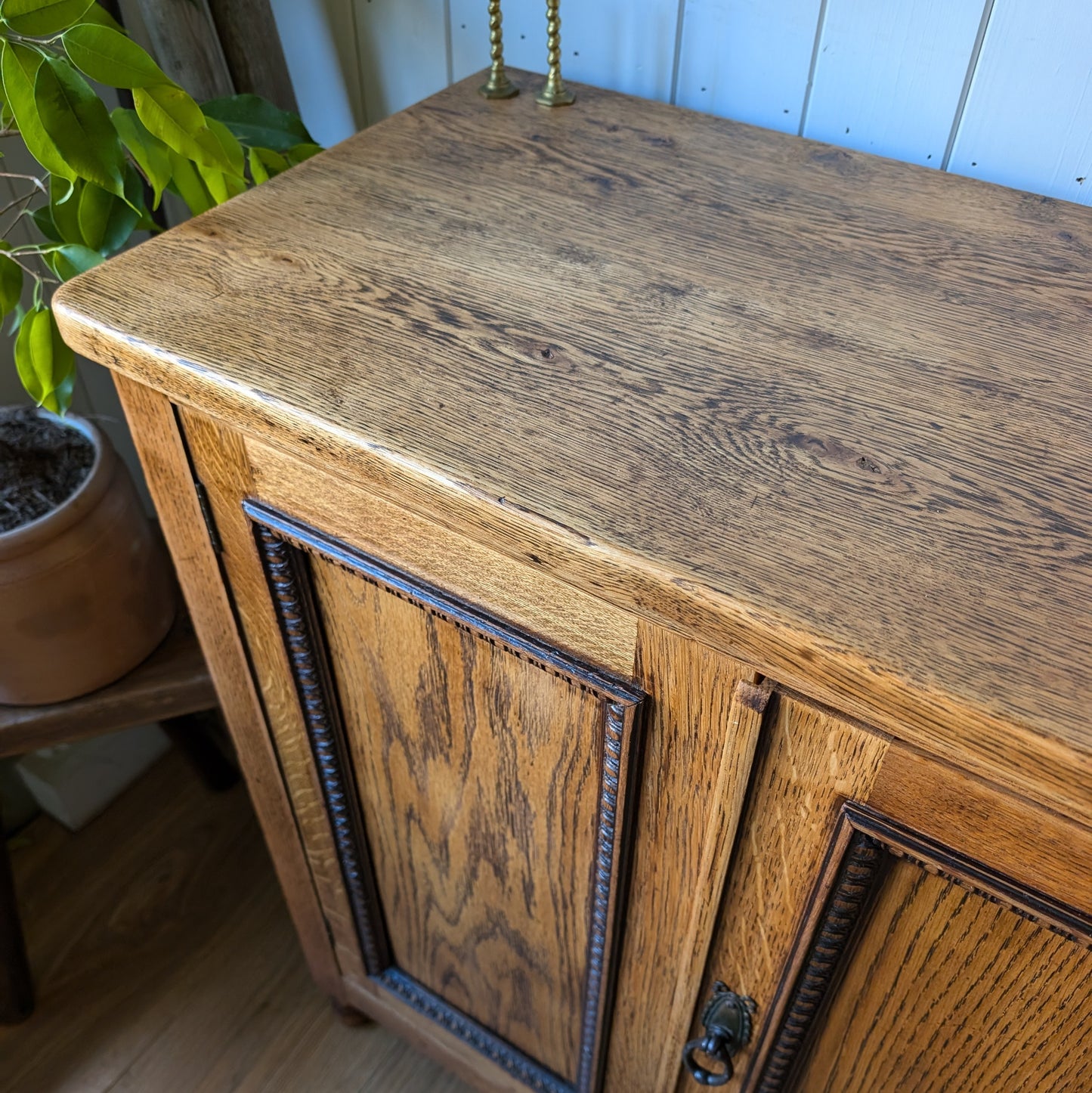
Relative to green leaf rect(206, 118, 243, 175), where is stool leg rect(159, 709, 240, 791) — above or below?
below

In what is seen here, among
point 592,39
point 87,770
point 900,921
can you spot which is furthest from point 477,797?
point 87,770

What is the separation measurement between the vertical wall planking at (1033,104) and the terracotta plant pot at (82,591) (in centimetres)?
81

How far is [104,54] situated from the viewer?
0.53 m

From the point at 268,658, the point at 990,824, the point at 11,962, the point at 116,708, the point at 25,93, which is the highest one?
the point at 25,93

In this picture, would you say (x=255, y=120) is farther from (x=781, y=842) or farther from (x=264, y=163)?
(x=781, y=842)

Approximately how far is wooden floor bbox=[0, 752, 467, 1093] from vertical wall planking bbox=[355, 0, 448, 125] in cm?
100

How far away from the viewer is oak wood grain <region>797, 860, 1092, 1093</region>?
1.61 feet

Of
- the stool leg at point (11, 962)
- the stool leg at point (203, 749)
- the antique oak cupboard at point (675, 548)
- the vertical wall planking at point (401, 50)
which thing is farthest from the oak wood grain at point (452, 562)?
the stool leg at point (203, 749)

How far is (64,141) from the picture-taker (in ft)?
1.81

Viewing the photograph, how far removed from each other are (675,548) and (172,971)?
1.13m

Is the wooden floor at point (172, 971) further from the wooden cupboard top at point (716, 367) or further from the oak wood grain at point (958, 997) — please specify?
the wooden cupboard top at point (716, 367)

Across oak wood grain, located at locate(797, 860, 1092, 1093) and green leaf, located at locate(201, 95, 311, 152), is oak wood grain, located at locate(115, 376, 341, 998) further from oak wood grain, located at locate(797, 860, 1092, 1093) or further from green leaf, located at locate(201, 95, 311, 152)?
oak wood grain, located at locate(797, 860, 1092, 1093)

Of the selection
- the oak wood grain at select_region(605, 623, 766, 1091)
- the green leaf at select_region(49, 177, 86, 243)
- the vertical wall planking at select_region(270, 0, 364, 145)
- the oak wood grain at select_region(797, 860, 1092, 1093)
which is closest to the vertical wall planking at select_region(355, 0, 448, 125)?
the vertical wall planking at select_region(270, 0, 364, 145)

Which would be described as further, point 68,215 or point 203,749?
point 203,749
